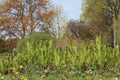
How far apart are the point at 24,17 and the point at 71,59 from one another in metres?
29.3

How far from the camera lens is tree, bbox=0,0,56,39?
123 feet

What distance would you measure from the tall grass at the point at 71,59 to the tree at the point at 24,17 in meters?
26.9

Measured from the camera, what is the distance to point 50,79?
7.23 meters

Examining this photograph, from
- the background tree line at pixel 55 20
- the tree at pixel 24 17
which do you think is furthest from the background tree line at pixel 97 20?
the tree at pixel 24 17

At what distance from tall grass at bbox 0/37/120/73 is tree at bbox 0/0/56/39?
2687cm

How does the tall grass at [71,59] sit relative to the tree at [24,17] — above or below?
below

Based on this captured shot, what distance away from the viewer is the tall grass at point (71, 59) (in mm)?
9320

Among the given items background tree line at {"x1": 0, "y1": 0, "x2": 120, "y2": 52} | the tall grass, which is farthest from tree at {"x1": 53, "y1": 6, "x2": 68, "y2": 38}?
the tall grass

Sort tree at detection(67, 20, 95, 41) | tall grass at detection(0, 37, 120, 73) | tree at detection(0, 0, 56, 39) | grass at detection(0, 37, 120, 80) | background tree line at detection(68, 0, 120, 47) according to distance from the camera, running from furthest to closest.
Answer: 1. tree at detection(67, 20, 95, 41)
2. background tree line at detection(68, 0, 120, 47)
3. tree at detection(0, 0, 56, 39)
4. tall grass at detection(0, 37, 120, 73)
5. grass at detection(0, 37, 120, 80)

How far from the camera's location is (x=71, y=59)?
9391mm

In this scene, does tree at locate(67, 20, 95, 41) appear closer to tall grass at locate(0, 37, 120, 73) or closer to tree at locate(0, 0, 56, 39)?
tree at locate(0, 0, 56, 39)

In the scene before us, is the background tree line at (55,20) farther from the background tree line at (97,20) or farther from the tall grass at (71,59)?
the tall grass at (71,59)

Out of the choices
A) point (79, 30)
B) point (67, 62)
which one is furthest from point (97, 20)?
point (67, 62)

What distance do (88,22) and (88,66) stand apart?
117 feet
